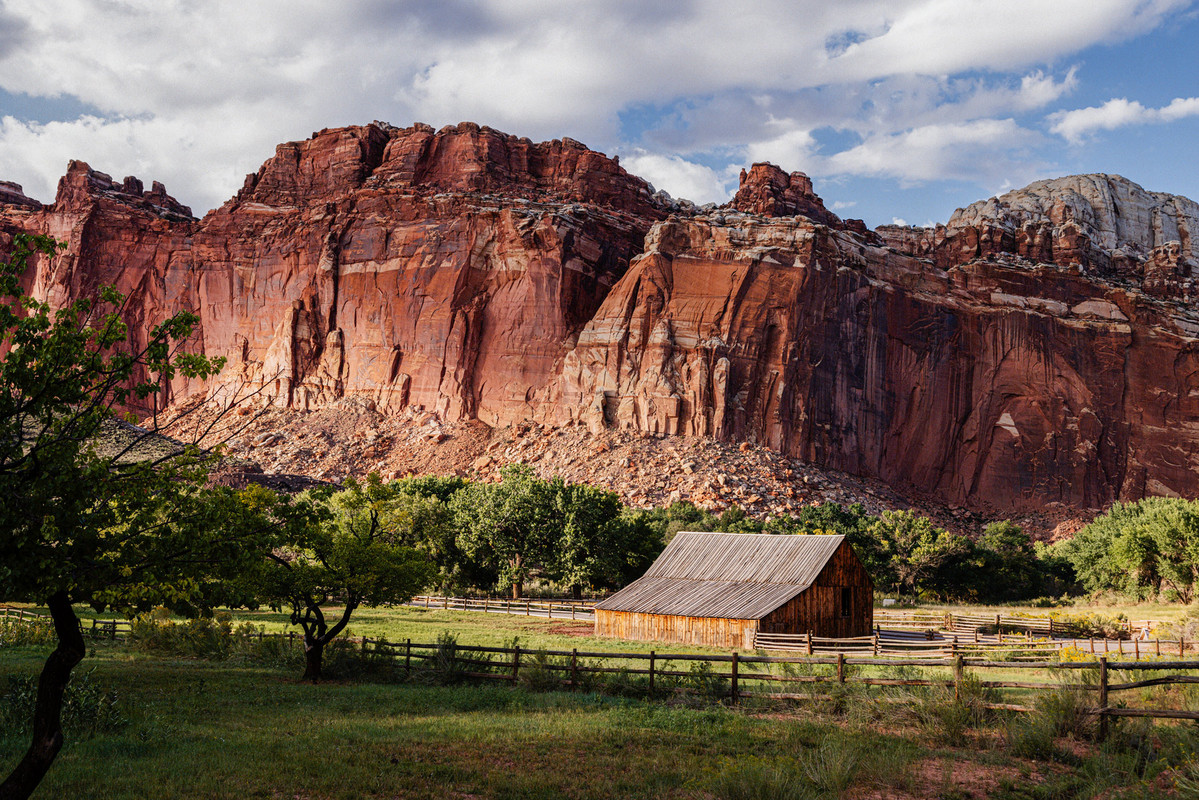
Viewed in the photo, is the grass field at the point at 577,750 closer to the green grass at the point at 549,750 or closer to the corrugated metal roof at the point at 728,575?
the green grass at the point at 549,750

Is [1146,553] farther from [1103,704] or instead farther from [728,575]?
[1103,704]

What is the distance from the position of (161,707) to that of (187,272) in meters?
109

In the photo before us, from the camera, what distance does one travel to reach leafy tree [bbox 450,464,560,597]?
47938mm

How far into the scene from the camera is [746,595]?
29531 mm

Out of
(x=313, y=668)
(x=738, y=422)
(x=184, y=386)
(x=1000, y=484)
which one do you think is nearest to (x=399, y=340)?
(x=184, y=386)

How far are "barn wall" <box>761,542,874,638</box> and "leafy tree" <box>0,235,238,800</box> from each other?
21.2 metres

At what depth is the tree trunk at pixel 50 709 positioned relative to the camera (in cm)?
767

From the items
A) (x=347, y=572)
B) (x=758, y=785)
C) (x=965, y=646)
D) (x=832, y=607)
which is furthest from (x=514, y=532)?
(x=758, y=785)

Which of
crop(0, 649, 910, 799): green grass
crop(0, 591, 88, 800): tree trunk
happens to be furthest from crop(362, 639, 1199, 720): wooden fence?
crop(0, 591, 88, 800): tree trunk

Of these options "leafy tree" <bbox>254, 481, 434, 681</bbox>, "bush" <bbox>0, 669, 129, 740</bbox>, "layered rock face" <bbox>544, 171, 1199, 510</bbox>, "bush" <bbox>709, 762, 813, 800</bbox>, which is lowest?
"bush" <bbox>0, 669, 129, 740</bbox>

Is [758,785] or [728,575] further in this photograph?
[728,575]

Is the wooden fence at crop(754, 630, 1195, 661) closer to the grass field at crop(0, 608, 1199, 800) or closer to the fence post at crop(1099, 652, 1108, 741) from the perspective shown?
the grass field at crop(0, 608, 1199, 800)

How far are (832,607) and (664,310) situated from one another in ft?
191

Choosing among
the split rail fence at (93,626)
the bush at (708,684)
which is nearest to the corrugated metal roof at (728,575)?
the bush at (708,684)
